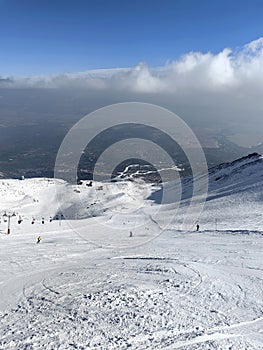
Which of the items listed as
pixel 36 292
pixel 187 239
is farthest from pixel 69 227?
pixel 36 292

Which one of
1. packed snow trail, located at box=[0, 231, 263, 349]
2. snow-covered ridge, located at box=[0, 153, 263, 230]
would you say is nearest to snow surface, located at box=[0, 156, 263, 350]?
packed snow trail, located at box=[0, 231, 263, 349]

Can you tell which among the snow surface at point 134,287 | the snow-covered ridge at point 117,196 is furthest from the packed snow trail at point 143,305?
the snow-covered ridge at point 117,196

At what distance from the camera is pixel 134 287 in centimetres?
1645

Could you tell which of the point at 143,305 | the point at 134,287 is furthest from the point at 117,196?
the point at 143,305

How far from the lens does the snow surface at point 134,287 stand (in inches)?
475

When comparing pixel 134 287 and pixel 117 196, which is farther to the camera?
pixel 117 196

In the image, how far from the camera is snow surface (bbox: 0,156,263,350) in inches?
475

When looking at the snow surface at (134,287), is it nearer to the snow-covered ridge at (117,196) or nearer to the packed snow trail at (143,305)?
the packed snow trail at (143,305)

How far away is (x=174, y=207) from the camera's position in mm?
57219

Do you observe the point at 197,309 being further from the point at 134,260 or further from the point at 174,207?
the point at 174,207

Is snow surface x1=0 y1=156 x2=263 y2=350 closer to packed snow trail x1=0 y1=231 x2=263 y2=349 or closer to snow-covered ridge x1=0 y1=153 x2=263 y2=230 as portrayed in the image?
packed snow trail x1=0 y1=231 x2=263 y2=349

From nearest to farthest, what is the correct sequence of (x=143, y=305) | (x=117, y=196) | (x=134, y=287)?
(x=143, y=305)
(x=134, y=287)
(x=117, y=196)

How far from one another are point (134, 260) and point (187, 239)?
10309 millimetres

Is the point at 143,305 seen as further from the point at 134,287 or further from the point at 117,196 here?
the point at 117,196
